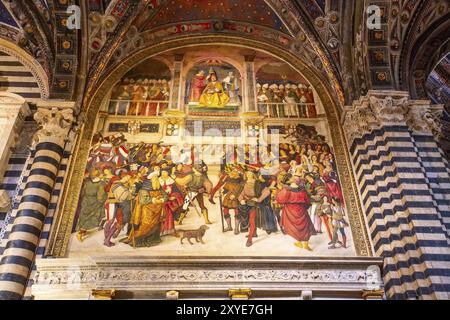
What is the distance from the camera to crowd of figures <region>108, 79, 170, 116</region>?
1193cm

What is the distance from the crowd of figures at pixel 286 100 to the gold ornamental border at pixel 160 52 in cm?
37

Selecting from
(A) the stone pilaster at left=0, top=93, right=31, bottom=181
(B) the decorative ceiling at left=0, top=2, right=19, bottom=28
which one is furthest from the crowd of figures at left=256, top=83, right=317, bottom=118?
(B) the decorative ceiling at left=0, top=2, right=19, bottom=28

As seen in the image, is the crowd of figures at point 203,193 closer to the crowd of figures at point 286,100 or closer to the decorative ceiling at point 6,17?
the crowd of figures at point 286,100

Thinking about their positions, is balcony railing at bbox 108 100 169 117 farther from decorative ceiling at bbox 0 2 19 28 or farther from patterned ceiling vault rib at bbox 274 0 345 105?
patterned ceiling vault rib at bbox 274 0 345 105

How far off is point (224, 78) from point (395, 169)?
5.09 metres

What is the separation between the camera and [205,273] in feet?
29.5

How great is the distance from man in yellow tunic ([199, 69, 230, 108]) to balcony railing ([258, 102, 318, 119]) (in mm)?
929

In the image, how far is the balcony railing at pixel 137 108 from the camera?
467 inches

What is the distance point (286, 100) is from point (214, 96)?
1.84 meters

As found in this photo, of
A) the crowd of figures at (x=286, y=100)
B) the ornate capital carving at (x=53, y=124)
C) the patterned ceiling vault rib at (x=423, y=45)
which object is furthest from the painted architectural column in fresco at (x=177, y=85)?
the patterned ceiling vault rib at (x=423, y=45)

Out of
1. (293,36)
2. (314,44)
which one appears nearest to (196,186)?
(314,44)

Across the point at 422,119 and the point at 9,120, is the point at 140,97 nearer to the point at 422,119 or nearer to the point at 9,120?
the point at 9,120
